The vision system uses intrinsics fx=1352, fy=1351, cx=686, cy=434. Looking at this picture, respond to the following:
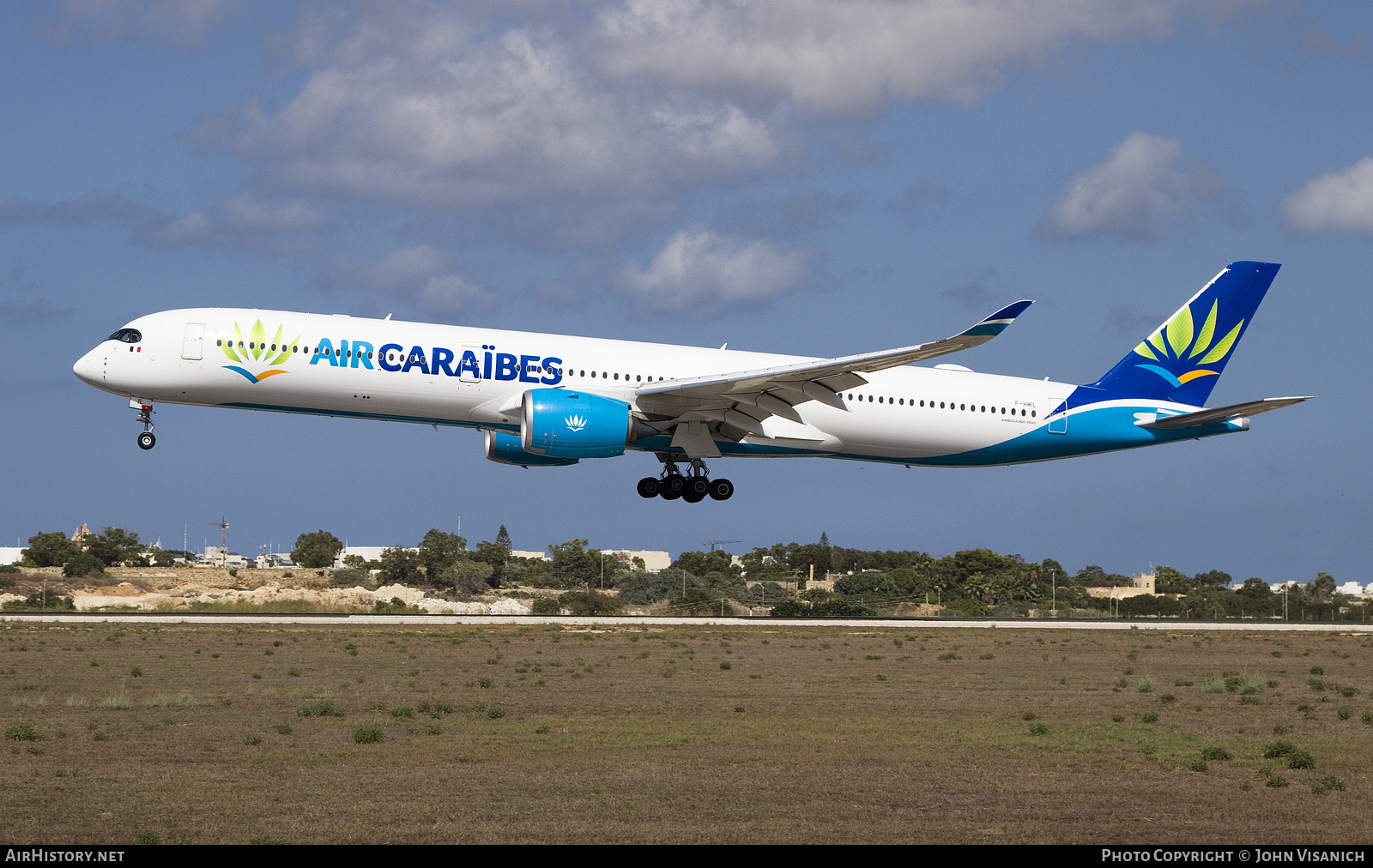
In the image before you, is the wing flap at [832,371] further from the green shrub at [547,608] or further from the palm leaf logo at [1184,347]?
the green shrub at [547,608]

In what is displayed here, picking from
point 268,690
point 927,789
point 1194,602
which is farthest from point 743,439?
point 1194,602

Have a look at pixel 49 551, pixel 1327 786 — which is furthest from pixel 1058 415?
pixel 49 551

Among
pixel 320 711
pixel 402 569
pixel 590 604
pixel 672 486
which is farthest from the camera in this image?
pixel 402 569

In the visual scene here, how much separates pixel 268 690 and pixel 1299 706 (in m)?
21.7

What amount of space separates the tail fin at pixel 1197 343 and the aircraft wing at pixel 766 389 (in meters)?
11.1

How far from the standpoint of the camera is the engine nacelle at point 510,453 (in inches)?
1428

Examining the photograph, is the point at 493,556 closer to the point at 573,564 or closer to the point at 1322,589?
the point at 573,564

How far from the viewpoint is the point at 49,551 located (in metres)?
94.1

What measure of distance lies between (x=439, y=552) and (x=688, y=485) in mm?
53044

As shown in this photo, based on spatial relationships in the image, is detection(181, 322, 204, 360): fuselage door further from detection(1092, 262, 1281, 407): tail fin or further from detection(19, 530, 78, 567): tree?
detection(19, 530, 78, 567): tree

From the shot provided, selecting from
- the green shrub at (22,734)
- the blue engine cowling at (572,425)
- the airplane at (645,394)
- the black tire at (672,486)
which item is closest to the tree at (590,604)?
the black tire at (672,486)

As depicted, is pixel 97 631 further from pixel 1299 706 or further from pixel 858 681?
pixel 1299 706

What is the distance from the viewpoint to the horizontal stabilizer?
36906 mm
